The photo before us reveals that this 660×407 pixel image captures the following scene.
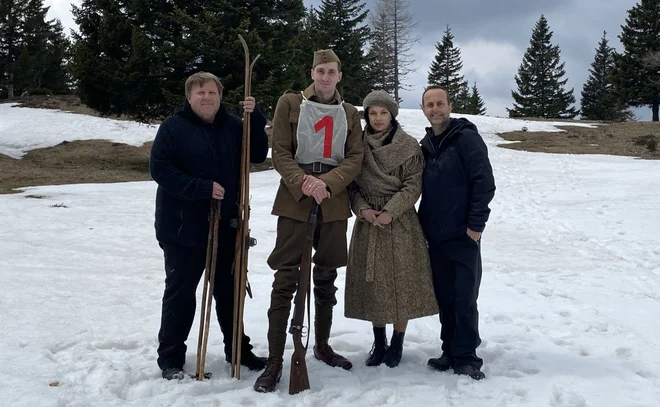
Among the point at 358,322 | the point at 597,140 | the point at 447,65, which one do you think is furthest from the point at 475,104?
the point at 358,322

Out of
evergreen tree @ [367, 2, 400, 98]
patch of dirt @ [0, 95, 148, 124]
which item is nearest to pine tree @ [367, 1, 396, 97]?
evergreen tree @ [367, 2, 400, 98]

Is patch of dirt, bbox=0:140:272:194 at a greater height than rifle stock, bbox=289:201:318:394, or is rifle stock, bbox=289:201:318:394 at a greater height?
patch of dirt, bbox=0:140:272:194

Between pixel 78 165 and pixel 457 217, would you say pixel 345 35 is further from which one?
pixel 457 217

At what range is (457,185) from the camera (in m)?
3.76

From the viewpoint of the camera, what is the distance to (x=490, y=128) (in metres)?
29.3

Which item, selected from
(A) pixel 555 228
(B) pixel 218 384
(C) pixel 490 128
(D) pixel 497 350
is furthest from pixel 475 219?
(C) pixel 490 128

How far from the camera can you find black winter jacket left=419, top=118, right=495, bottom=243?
367 cm

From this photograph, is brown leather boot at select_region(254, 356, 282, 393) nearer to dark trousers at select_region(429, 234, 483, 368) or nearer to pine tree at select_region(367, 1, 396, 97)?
dark trousers at select_region(429, 234, 483, 368)

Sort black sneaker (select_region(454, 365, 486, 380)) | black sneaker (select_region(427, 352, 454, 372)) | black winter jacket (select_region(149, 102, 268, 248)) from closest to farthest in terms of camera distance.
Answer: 1. black winter jacket (select_region(149, 102, 268, 248))
2. black sneaker (select_region(454, 365, 486, 380))
3. black sneaker (select_region(427, 352, 454, 372))

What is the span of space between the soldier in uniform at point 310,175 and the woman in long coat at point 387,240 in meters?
0.17

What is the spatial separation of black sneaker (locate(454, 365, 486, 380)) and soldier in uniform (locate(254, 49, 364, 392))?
81cm

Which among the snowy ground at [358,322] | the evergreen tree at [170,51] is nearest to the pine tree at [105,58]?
the evergreen tree at [170,51]

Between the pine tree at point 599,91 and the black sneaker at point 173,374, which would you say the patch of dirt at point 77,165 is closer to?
the black sneaker at point 173,374

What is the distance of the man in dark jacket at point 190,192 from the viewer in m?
3.57
